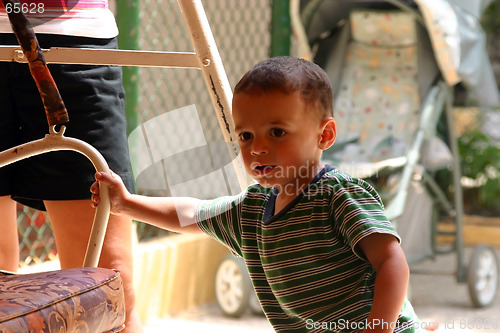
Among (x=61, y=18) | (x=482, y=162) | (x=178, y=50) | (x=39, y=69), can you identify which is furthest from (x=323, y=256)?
(x=482, y=162)

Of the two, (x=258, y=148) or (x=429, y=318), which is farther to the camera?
(x=429, y=318)

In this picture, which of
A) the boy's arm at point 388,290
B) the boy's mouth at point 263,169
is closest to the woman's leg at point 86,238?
the boy's mouth at point 263,169

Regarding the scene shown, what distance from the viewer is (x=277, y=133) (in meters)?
1.18

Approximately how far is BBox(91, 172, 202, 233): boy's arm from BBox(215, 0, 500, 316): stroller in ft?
5.24

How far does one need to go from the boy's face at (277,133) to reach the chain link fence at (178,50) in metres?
1.14

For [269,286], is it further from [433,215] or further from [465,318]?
[433,215]

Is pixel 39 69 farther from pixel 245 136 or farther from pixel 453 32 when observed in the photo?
pixel 453 32

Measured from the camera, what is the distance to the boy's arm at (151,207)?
1271 millimetres

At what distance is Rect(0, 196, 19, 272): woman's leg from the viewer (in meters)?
1.55

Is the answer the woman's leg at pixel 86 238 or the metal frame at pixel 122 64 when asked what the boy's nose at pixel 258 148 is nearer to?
the metal frame at pixel 122 64

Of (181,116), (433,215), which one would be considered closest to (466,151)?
(433,215)

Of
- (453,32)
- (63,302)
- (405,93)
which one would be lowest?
(405,93)

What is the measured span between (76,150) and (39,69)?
0.46 feet

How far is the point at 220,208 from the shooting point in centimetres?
134
